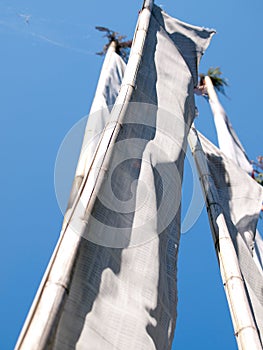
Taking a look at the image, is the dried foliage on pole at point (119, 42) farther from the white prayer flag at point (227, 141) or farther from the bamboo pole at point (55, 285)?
the bamboo pole at point (55, 285)

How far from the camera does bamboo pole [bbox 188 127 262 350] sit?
7.94 ft

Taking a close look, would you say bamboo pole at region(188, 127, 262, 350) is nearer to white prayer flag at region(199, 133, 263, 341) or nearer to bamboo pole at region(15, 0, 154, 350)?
white prayer flag at region(199, 133, 263, 341)

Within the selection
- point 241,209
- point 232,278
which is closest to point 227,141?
point 241,209

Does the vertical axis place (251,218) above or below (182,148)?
above

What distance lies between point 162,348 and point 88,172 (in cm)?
67

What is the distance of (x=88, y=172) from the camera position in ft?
6.52

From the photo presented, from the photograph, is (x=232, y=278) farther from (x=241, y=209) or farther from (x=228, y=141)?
(x=228, y=141)

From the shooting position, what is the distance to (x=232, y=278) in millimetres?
2715

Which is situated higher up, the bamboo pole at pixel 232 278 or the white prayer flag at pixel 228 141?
the white prayer flag at pixel 228 141

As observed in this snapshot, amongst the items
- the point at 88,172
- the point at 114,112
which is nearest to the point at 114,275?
the point at 88,172

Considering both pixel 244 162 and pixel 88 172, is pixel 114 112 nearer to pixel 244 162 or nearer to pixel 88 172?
pixel 88 172

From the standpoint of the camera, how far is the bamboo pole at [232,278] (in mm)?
2420

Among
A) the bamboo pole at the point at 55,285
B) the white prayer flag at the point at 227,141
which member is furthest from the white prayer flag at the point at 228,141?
the bamboo pole at the point at 55,285

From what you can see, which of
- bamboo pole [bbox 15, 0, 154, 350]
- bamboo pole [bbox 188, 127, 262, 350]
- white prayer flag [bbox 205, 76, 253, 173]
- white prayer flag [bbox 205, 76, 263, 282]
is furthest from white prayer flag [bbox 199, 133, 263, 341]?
bamboo pole [bbox 15, 0, 154, 350]
